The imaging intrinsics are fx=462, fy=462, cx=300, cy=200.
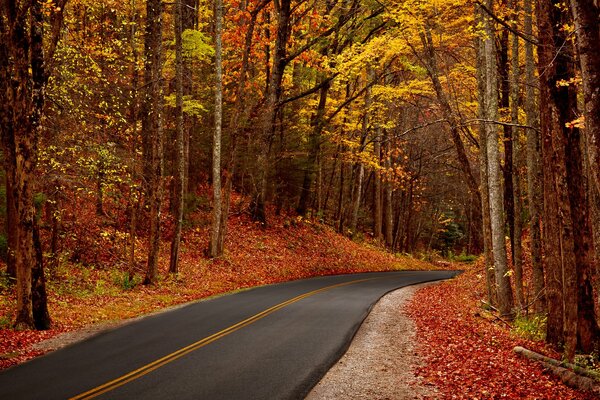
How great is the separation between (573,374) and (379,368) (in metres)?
3.82

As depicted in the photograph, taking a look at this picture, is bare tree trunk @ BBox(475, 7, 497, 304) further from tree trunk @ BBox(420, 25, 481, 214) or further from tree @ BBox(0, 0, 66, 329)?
tree @ BBox(0, 0, 66, 329)

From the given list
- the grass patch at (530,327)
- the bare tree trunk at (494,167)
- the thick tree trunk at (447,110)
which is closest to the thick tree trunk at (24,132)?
the bare tree trunk at (494,167)

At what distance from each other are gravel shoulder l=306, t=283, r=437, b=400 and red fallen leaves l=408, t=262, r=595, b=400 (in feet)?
1.11

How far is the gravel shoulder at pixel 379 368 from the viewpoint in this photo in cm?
844

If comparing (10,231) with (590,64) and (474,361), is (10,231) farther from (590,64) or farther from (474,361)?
(590,64)

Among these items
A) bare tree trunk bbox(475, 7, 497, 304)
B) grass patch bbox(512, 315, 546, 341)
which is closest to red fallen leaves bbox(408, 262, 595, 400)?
grass patch bbox(512, 315, 546, 341)

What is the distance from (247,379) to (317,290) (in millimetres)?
11527

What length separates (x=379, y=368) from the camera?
9906 millimetres

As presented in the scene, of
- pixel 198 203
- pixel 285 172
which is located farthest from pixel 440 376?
pixel 285 172

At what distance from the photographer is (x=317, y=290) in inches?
782

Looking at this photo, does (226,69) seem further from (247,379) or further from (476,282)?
(247,379)

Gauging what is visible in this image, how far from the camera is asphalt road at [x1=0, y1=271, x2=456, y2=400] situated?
25.7ft

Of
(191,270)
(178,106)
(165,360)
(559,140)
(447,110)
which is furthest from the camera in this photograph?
(191,270)

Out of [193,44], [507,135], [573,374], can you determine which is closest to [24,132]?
[193,44]
